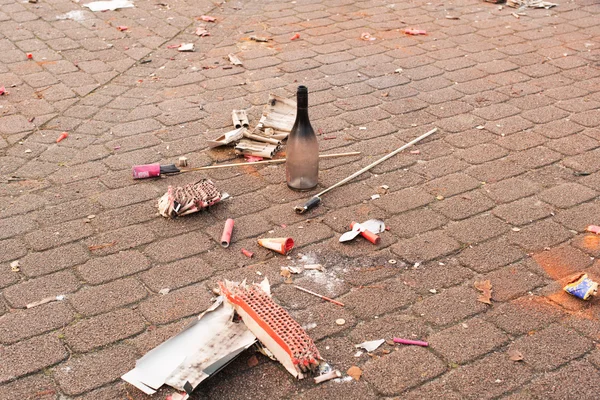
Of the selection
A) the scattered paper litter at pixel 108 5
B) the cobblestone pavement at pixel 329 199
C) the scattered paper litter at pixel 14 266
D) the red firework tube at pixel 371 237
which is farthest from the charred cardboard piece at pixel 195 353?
the scattered paper litter at pixel 108 5

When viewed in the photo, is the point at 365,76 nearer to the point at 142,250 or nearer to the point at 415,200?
the point at 415,200

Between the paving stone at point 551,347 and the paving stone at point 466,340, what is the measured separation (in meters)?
0.09

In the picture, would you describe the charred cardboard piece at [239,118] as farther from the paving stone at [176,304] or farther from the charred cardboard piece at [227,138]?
the paving stone at [176,304]

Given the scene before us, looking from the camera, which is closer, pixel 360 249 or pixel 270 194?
pixel 360 249

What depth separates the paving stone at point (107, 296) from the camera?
10.2 ft

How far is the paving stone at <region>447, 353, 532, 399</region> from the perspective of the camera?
2.62 meters

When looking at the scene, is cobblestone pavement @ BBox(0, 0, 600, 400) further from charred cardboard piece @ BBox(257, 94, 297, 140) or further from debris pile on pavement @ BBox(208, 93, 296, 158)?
charred cardboard piece @ BBox(257, 94, 297, 140)

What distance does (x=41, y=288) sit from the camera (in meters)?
3.23

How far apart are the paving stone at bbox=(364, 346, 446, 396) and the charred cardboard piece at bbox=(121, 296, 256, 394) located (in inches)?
20.9

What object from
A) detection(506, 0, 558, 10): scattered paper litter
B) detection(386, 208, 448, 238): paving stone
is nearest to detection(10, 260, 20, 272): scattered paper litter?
detection(386, 208, 448, 238): paving stone

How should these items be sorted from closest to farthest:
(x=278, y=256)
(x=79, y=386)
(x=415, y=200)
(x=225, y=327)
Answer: (x=79, y=386) → (x=225, y=327) → (x=278, y=256) → (x=415, y=200)

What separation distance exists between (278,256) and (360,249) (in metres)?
0.44

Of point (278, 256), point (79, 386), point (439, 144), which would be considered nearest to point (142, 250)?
point (278, 256)

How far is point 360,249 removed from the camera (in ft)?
11.5
